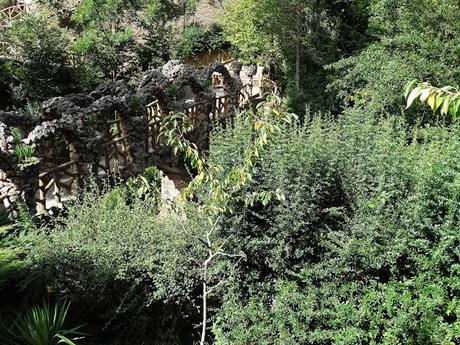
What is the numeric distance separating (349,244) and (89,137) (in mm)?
5090

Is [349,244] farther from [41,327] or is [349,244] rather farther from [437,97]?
[41,327]

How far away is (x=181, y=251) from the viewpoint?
5.36 meters

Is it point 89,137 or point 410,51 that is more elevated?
point 410,51

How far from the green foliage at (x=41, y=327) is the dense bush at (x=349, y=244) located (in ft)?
5.84

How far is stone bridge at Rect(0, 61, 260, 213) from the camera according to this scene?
668cm

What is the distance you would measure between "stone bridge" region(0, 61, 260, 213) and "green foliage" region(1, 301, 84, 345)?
2.09 metres

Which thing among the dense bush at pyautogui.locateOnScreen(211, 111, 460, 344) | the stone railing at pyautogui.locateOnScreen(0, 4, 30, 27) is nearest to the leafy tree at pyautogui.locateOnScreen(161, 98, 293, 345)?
the dense bush at pyautogui.locateOnScreen(211, 111, 460, 344)

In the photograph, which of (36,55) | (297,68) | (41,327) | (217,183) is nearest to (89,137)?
(41,327)

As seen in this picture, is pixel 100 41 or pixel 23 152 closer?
pixel 23 152

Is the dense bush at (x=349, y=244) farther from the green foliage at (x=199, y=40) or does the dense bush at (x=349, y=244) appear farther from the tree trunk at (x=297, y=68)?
the green foliage at (x=199, y=40)

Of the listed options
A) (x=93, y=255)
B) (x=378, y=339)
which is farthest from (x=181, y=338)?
(x=378, y=339)

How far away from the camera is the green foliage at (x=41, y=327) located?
15.3 feet

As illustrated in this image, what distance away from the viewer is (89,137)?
25.5 feet

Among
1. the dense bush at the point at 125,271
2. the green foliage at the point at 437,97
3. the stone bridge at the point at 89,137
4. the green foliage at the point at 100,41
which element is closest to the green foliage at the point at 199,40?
the green foliage at the point at 100,41
